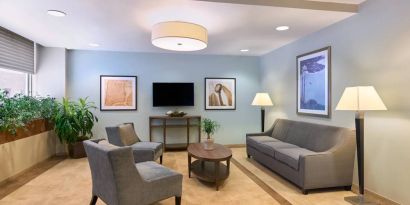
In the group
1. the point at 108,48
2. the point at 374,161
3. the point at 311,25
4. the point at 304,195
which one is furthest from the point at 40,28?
the point at 374,161

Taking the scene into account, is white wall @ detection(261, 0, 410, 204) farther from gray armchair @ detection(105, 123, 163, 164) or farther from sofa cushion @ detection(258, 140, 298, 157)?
gray armchair @ detection(105, 123, 163, 164)

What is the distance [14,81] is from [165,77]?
305 centimetres

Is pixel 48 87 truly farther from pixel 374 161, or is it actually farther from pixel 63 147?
pixel 374 161

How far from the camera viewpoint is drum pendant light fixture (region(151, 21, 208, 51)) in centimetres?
295

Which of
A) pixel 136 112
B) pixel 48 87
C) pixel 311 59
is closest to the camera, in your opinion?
pixel 311 59

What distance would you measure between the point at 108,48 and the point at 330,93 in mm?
4600

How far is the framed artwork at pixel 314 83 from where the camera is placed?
3.86m

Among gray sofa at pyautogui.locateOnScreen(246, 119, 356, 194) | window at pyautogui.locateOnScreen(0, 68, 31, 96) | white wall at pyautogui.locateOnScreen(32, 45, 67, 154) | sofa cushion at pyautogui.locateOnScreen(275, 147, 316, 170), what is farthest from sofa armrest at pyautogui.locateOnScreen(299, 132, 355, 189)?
white wall at pyautogui.locateOnScreen(32, 45, 67, 154)

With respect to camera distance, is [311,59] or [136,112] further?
[136,112]

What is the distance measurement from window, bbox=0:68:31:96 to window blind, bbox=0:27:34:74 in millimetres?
150

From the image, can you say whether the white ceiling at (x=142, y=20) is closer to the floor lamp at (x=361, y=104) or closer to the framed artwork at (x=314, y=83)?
the framed artwork at (x=314, y=83)

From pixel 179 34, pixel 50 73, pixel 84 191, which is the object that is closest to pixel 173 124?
pixel 84 191

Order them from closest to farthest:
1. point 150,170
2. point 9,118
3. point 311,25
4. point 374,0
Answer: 1. point 150,170
2. point 374,0
3. point 9,118
4. point 311,25

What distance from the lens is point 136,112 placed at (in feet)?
19.1
